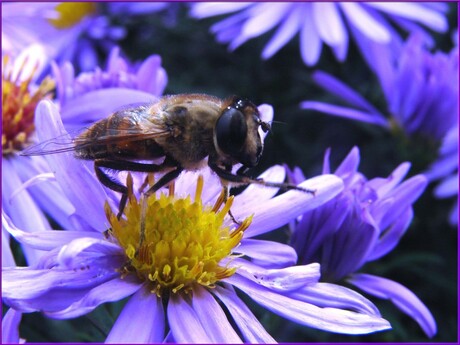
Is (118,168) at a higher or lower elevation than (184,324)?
higher

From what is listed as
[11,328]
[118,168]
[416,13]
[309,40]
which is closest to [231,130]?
[118,168]

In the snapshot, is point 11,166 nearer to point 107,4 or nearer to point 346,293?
point 346,293

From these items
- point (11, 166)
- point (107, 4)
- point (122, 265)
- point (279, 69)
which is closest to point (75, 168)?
point (122, 265)

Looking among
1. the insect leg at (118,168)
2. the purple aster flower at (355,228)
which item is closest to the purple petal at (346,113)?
the purple aster flower at (355,228)

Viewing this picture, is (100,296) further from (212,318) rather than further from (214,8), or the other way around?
(214,8)

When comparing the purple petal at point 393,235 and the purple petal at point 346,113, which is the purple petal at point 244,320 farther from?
the purple petal at point 346,113

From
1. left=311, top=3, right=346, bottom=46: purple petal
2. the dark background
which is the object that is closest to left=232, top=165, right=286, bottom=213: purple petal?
the dark background
